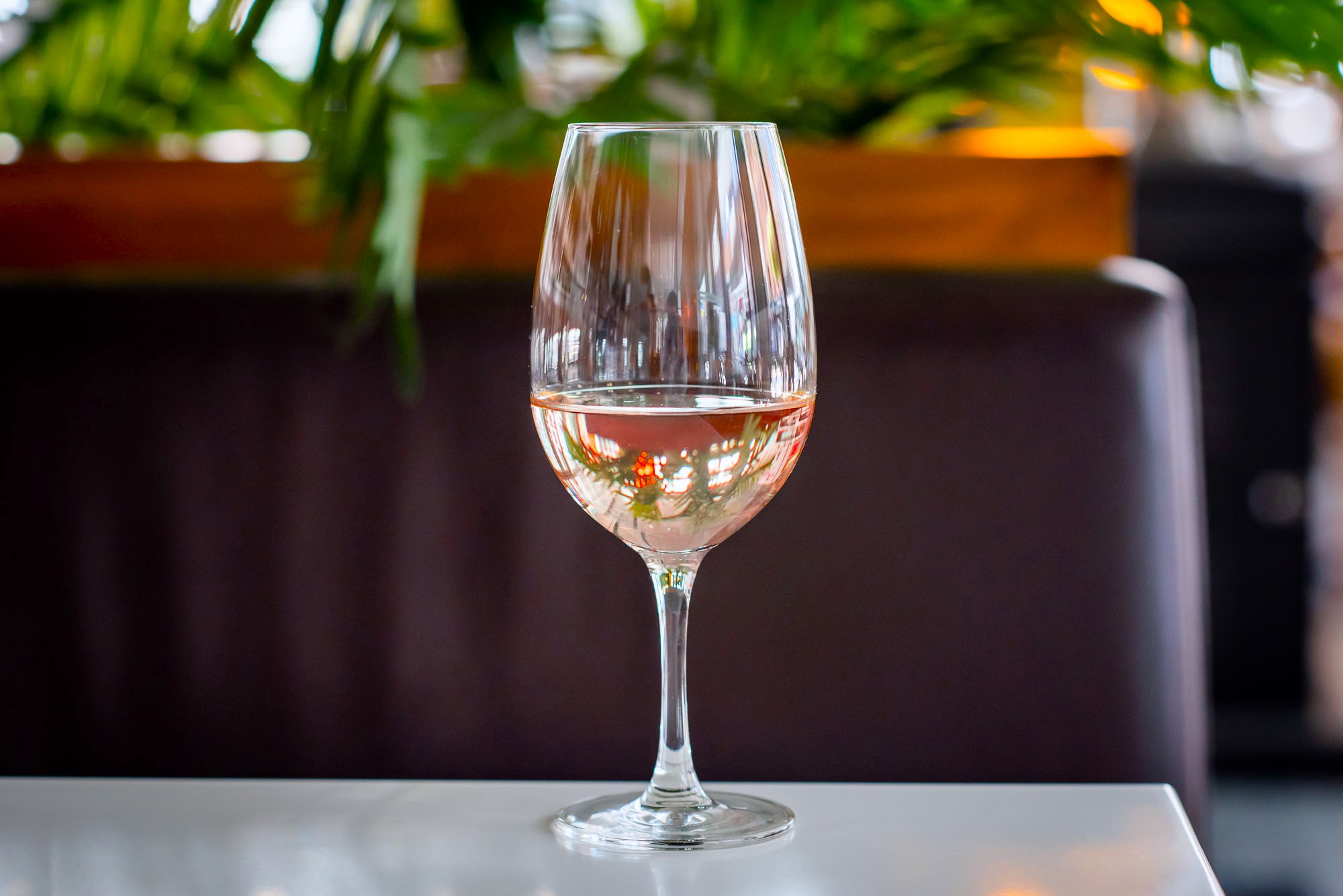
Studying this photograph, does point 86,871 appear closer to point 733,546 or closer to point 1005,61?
point 733,546

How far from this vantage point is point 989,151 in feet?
3.04

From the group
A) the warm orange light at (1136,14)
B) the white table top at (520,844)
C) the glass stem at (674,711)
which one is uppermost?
the warm orange light at (1136,14)

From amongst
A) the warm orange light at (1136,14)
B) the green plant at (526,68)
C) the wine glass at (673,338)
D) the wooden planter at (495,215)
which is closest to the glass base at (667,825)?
the wine glass at (673,338)

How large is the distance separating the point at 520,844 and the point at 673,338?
0.15 meters

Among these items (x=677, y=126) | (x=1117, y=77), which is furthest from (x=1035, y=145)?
(x=677, y=126)

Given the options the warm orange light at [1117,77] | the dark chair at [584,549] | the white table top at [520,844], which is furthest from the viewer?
the warm orange light at [1117,77]

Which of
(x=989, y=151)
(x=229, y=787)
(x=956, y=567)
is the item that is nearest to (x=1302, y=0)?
(x=989, y=151)

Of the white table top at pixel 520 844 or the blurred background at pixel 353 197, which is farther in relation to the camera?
the blurred background at pixel 353 197

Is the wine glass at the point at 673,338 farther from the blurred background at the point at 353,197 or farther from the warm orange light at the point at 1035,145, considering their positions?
the warm orange light at the point at 1035,145

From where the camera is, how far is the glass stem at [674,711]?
0.42 m

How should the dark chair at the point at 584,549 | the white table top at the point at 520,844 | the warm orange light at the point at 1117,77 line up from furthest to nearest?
the warm orange light at the point at 1117,77 → the dark chair at the point at 584,549 → the white table top at the point at 520,844

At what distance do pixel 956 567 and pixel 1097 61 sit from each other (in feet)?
1.24

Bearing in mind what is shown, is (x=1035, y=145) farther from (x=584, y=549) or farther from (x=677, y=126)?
(x=677, y=126)

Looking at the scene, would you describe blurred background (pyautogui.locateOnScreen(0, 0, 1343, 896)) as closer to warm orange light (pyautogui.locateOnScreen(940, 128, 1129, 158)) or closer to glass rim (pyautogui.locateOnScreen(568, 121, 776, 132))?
warm orange light (pyautogui.locateOnScreen(940, 128, 1129, 158))
